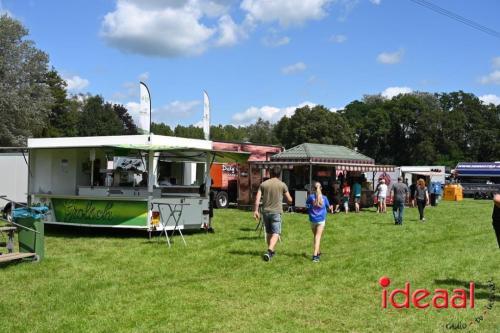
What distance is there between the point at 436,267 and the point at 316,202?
2.43 m

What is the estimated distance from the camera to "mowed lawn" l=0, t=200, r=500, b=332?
6.30 m

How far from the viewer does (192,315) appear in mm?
6551

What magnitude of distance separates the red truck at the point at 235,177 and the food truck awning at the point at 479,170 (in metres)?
23.9

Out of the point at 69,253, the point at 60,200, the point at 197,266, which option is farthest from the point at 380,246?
the point at 60,200

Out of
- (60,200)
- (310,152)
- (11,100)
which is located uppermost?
(11,100)

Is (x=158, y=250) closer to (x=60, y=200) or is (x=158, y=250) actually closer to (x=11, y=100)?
(x=60, y=200)

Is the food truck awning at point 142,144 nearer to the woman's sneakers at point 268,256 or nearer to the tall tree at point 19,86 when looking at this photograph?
the woman's sneakers at point 268,256

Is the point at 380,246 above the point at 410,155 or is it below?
below

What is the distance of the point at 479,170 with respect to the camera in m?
45.6

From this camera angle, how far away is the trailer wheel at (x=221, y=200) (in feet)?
84.7

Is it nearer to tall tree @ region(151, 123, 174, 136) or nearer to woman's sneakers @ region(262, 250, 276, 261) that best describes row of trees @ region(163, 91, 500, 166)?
tall tree @ region(151, 123, 174, 136)

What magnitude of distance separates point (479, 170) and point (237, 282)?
137 feet

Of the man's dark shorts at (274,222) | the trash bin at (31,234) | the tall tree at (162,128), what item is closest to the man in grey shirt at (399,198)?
the man's dark shorts at (274,222)

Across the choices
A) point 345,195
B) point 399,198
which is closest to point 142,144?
point 399,198
